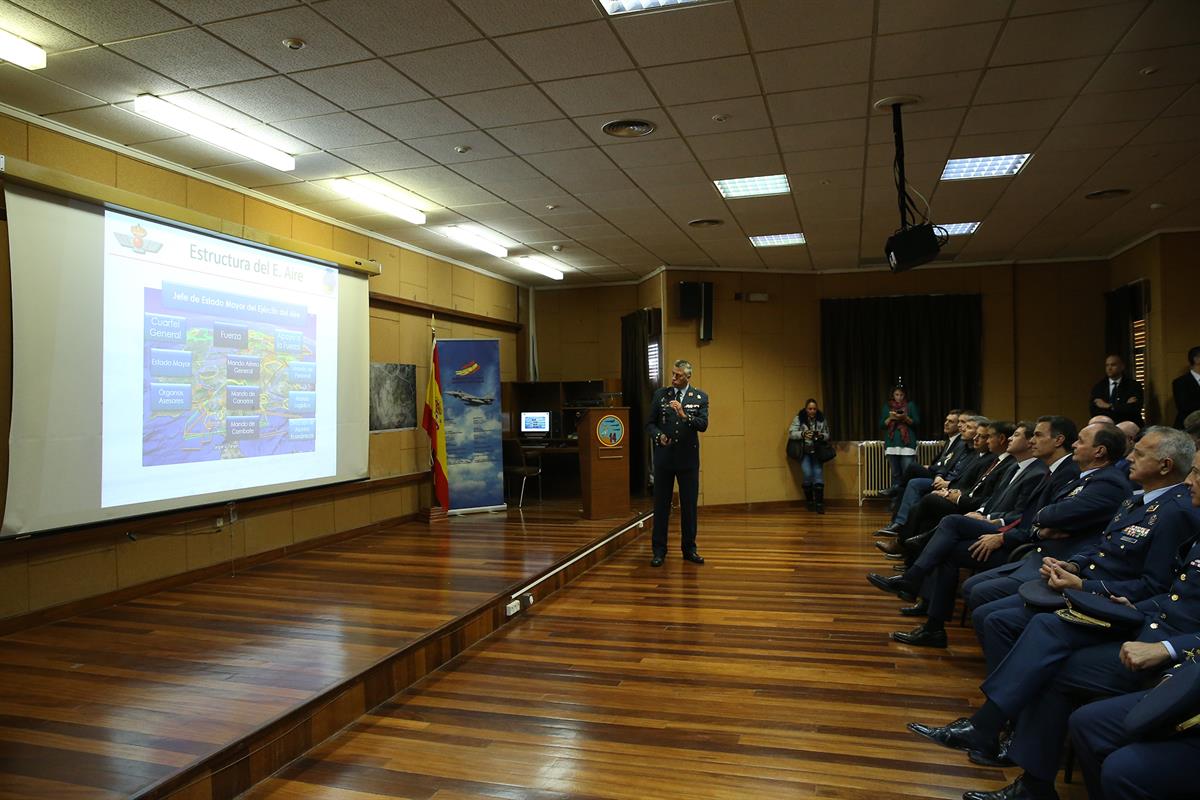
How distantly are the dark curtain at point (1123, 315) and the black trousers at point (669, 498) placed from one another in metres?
5.77

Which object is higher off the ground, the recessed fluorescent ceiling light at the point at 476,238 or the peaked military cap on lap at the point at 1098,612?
the recessed fluorescent ceiling light at the point at 476,238

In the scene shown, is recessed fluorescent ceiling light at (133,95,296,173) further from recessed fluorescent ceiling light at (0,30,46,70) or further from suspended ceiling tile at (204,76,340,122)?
recessed fluorescent ceiling light at (0,30,46,70)

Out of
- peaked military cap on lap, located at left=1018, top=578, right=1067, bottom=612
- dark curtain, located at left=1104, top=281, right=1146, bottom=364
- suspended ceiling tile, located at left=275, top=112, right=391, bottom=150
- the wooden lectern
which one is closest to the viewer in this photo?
peaked military cap on lap, located at left=1018, top=578, right=1067, bottom=612

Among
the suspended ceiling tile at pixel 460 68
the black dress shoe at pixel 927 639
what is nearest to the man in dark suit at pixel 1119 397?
the black dress shoe at pixel 927 639

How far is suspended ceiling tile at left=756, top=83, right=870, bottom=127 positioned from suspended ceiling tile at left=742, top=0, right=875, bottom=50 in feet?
2.18

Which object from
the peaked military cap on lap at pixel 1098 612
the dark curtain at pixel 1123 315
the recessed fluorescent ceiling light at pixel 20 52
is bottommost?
the peaked military cap on lap at pixel 1098 612

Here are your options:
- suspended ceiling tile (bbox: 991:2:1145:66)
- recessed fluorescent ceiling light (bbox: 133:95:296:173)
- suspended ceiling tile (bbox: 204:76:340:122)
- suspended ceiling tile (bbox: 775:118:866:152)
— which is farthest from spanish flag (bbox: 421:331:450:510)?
suspended ceiling tile (bbox: 991:2:1145:66)

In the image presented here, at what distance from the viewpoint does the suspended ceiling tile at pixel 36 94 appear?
165 inches

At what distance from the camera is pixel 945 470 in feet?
22.3

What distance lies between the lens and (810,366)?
1071cm

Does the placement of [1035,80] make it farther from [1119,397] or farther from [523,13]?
[1119,397]

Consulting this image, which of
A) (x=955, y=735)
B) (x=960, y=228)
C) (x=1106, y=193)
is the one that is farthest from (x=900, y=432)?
(x=955, y=735)

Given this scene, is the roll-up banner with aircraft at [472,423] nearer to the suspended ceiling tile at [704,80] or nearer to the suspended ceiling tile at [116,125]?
the suspended ceiling tile at [116,125]

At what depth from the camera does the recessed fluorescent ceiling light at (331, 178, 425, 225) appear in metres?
6.33
